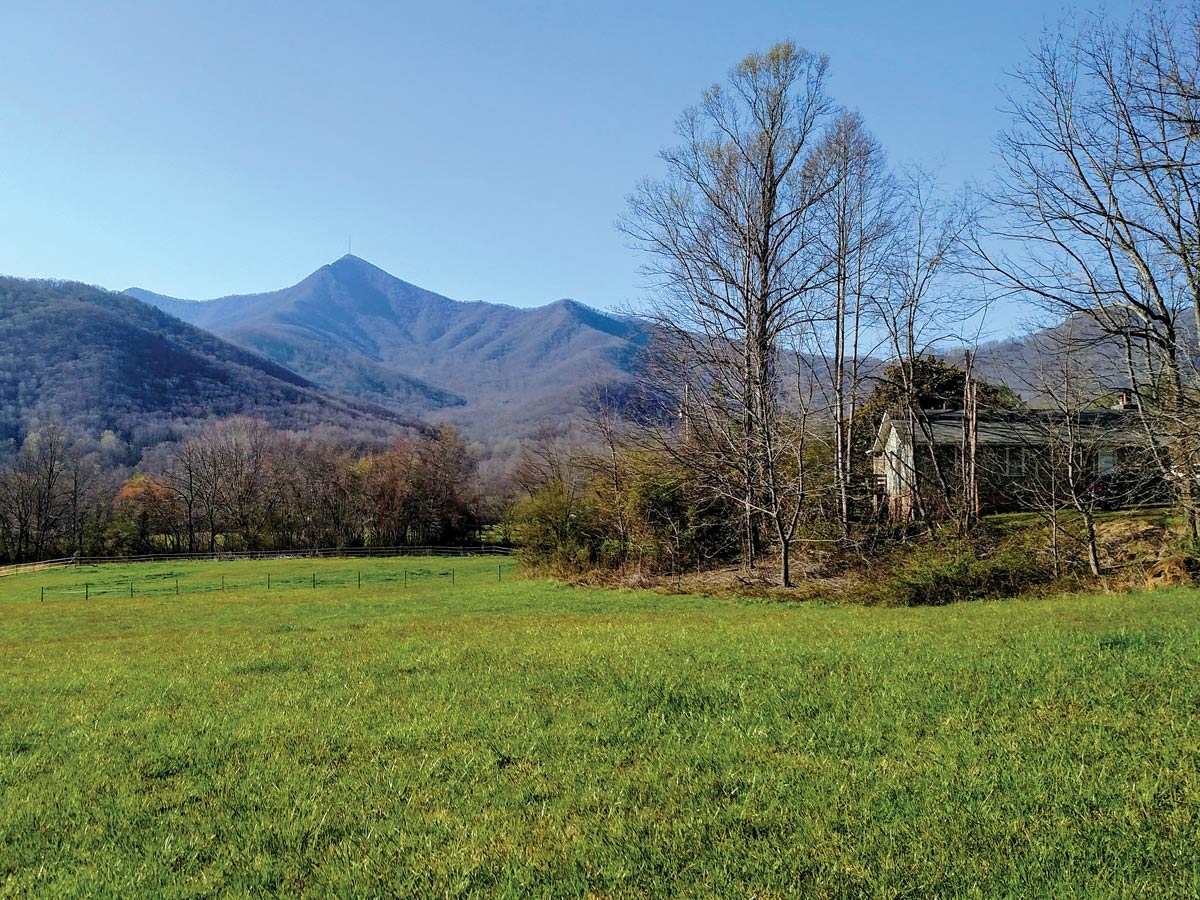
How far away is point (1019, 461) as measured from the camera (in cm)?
3475

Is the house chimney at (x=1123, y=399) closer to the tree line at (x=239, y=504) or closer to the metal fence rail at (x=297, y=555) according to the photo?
the metal fence rail at (x=297, y=555)

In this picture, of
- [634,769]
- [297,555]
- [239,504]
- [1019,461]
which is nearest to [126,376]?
[239,504]

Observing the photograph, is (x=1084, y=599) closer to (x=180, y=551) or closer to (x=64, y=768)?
(x=64, y=768)

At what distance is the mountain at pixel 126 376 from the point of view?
383 ft

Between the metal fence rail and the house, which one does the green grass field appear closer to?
the house

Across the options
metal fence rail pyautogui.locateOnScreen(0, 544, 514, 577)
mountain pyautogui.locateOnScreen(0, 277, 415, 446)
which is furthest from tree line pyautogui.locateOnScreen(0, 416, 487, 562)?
mountain pyautogui.locateOnScreen(0, 277, 415, 446)

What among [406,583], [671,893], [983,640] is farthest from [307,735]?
[406,583]

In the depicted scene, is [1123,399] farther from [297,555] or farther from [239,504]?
[239,504]

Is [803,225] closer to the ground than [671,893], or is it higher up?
higher up

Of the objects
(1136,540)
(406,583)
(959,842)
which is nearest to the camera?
(959,842)

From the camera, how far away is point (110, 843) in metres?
4.67

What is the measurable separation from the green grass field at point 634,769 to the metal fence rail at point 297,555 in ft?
182

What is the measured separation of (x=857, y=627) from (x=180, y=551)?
6867cm

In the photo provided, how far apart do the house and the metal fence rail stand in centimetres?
3874
